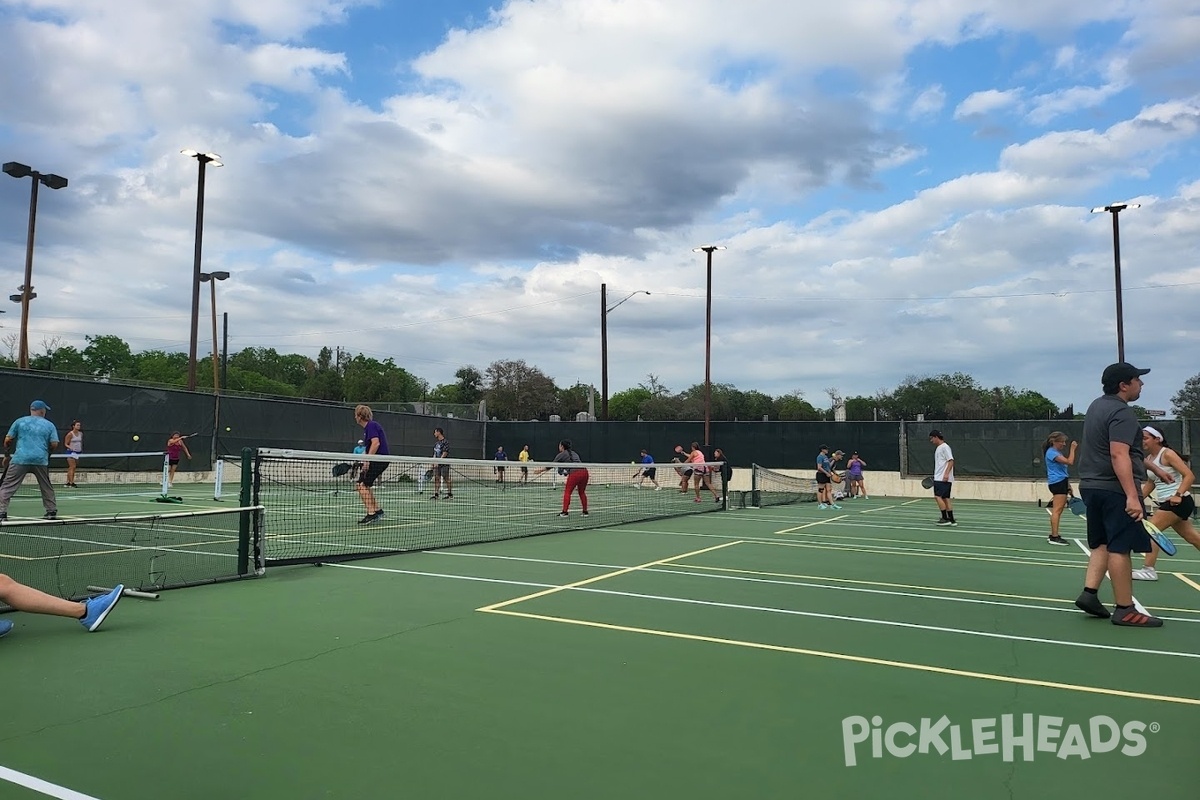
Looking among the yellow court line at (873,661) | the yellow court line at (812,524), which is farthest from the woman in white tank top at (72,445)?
the yellow court line at (873,661)

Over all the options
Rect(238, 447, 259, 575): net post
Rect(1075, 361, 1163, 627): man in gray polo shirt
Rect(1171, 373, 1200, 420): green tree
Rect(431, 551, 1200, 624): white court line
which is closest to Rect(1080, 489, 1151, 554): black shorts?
Rect(1075, 361, 1163, 627): man in gray polo shirt

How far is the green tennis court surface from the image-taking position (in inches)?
126

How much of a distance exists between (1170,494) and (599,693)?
660 cm

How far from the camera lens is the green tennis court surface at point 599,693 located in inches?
126

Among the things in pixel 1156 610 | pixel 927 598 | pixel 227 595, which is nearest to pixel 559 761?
pixel 227 595

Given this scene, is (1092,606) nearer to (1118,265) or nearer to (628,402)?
(1118,265)

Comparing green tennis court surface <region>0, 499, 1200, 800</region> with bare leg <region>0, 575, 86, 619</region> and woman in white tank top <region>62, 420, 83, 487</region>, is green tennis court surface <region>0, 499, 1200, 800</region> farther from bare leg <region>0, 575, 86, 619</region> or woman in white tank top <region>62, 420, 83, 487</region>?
woman in white tank top <region>62, 420, 83, 487</region>

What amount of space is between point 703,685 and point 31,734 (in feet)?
10.3

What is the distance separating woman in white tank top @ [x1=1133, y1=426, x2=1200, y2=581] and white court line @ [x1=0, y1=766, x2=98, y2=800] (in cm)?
803

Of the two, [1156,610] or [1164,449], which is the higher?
[1164,449]

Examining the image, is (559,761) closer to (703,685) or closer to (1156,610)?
(703,685)

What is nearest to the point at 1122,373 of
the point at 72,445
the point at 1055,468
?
the point at 1055,468

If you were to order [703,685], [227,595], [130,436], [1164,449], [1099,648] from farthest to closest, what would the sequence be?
[130,436] → [1164,449] → [227,595] → [1099,648] → [703,685]

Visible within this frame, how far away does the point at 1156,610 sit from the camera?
22.7 feet
